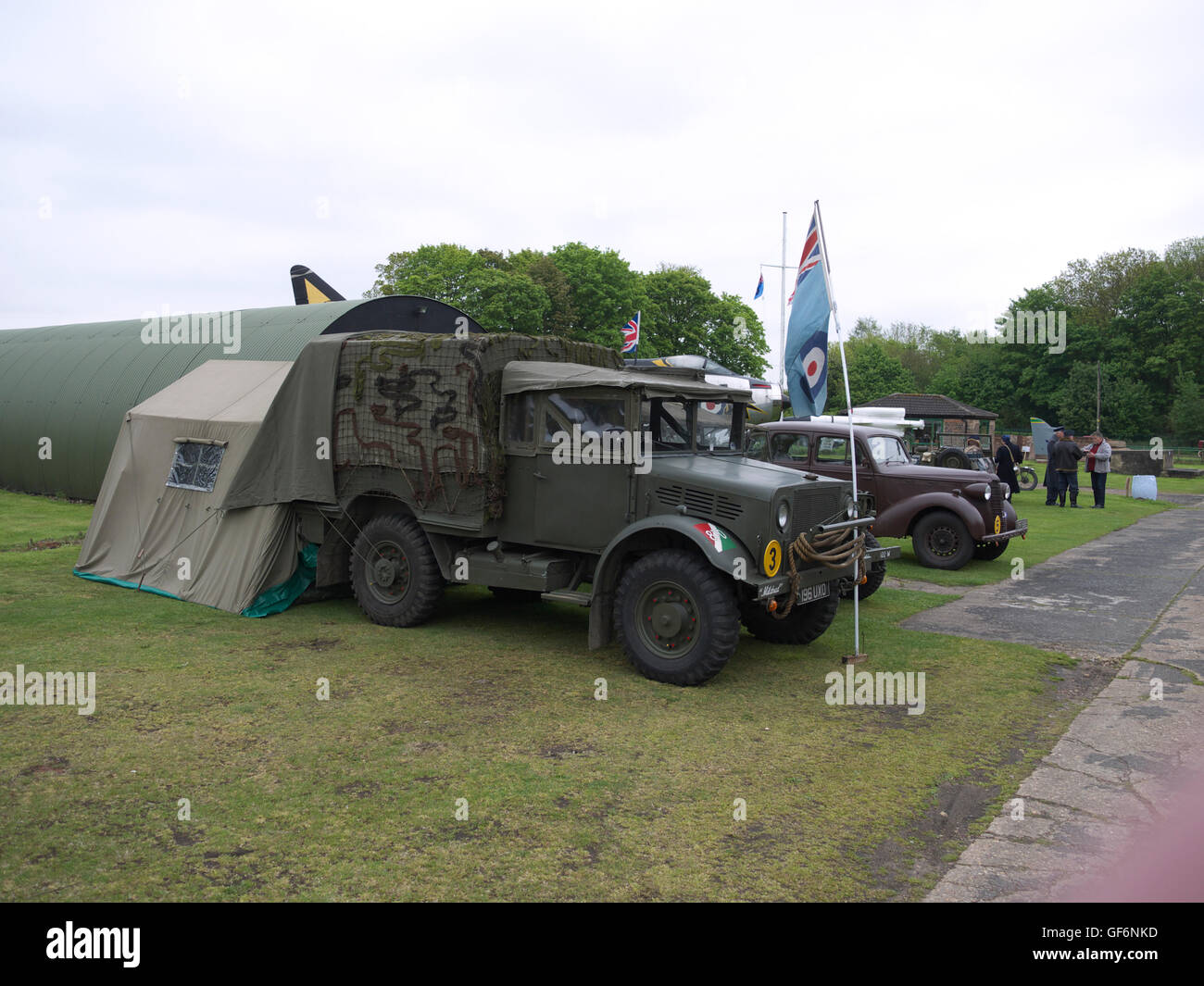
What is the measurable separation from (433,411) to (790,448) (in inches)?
237

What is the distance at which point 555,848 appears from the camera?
4219 millimetres

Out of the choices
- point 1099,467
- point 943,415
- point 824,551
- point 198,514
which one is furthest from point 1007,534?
point 943,415

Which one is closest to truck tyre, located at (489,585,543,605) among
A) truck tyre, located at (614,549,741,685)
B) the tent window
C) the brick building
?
truck tyre, located at (614,549,741,685)

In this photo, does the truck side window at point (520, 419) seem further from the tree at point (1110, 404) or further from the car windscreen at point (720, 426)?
the tree at point (1110, 404)

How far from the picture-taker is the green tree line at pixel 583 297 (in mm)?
48844

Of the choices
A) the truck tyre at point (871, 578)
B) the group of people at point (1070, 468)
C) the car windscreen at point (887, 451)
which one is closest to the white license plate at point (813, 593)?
the truck tyre at point (871, 578)

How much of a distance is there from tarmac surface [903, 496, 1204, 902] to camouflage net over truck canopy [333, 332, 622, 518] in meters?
4.65

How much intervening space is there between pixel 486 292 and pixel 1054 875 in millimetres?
46860

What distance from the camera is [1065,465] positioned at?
22.1 metres

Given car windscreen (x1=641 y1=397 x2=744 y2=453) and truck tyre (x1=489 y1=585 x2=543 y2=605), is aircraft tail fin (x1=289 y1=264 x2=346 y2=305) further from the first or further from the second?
car windscreen (x1=641 y1=397 x2=744 y2=453)

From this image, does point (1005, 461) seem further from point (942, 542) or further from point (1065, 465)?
point (942, 542)

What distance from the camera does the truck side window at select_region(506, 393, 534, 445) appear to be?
7898 millimetres

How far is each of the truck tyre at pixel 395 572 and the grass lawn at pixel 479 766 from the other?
30 cm
